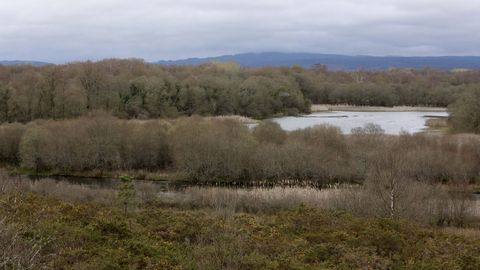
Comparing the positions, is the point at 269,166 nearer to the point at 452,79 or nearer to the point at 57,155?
the point at 57,155

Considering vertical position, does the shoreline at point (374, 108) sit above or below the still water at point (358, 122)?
below

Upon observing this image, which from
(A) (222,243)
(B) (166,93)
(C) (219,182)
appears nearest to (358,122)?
(B) (166,93)

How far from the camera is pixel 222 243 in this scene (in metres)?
9.43

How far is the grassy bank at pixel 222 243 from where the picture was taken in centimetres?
950

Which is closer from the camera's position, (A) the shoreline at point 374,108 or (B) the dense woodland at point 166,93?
(B) the dense woodland at point 166,93

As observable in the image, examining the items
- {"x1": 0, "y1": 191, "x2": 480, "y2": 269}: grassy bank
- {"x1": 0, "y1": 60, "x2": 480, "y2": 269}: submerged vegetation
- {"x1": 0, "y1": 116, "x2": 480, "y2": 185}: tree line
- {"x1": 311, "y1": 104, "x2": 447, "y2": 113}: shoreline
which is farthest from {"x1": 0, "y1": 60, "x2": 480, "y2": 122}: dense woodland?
{"x1": 0, "y1": 191, "x2": 480, "y2": 269}: grassy bank

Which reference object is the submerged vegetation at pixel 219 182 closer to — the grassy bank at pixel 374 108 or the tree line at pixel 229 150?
the tree line at pixel 229 150

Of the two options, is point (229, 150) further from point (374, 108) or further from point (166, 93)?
point (374, 108)

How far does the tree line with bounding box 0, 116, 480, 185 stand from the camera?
38125 mm

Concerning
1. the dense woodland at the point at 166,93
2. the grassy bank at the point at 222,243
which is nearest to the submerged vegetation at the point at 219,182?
the grassy bank at the point at 222,243

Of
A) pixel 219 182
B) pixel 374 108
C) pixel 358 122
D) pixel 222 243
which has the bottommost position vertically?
pixel 219 182

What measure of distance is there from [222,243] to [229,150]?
30.6 metres

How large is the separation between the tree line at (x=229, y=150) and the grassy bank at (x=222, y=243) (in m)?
21.1

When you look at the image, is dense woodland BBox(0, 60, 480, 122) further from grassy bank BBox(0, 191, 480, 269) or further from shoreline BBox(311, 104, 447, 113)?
grassy bank BBox(0, 191, 480, 269)
